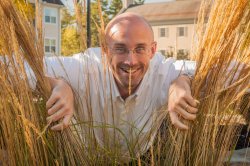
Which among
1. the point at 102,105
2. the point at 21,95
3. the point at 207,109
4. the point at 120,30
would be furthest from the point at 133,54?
the point at 21,95

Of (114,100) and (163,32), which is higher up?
(163,32)

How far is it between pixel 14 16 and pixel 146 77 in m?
0.87

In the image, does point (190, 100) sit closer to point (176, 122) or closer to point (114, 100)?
point (176, 122)

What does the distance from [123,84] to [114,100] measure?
9 cm

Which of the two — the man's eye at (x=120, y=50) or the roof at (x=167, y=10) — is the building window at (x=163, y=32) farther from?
the man's eye at (x=120, y=50)

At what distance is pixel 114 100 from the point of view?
2311 mm

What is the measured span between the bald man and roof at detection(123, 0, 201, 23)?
3560 cm

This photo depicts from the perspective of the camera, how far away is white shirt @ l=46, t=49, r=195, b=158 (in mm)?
2154

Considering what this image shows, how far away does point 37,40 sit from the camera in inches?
73.9

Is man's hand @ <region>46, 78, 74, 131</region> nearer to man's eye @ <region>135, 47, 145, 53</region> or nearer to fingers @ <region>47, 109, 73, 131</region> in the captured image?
fingers @ <region>47, 109, 73, 131</region>

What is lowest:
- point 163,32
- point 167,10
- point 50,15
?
point 163,32

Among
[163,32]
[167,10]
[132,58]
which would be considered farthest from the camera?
[167,10]

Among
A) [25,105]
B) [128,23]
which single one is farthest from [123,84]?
[25,105]

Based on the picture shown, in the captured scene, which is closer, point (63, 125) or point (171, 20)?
point (63, 125)
